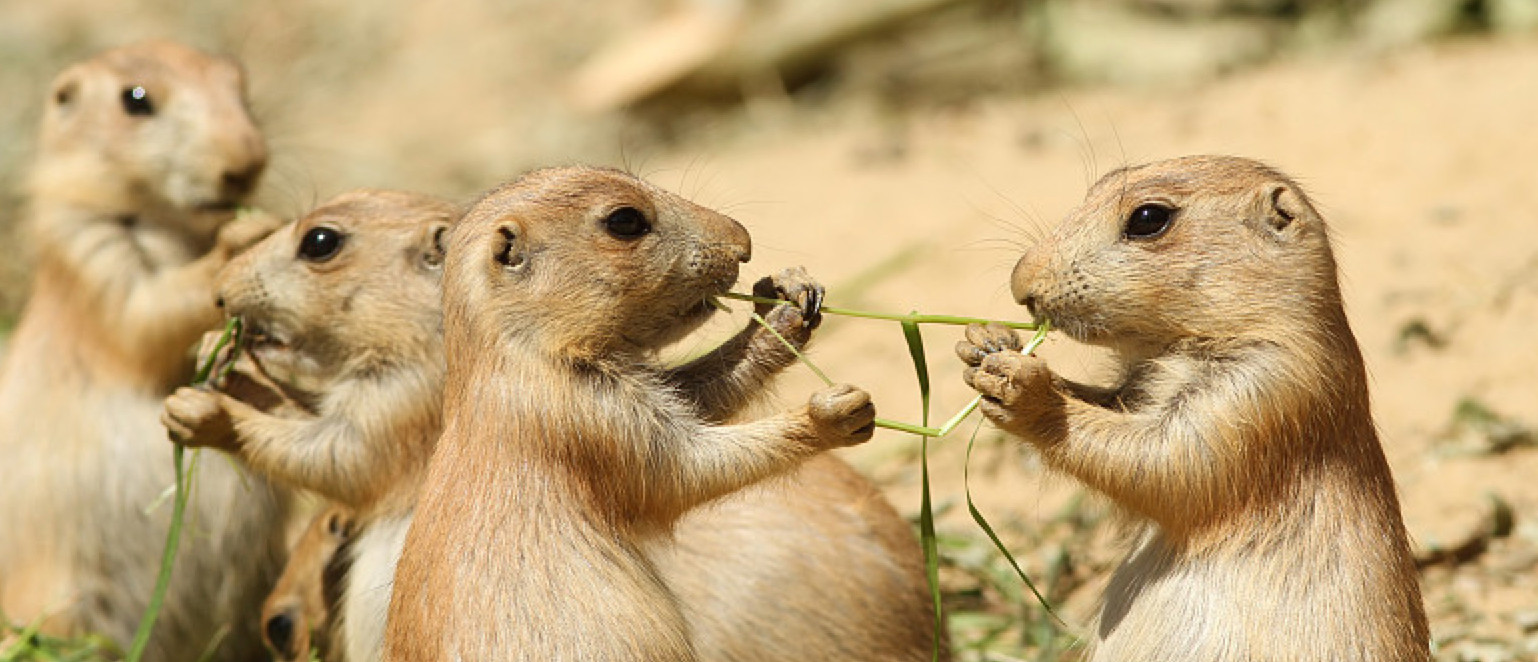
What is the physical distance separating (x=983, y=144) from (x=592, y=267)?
7338mm

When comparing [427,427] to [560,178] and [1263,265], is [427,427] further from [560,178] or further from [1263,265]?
[1263,265]

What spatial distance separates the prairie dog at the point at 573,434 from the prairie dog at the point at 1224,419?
2.10 ft

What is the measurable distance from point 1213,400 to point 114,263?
4.76 meters

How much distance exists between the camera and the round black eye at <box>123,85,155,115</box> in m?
7.50

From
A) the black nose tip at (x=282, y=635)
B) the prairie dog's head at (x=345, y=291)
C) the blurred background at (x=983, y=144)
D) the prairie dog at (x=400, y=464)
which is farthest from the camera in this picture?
the blurred background at (x=983, y=144)

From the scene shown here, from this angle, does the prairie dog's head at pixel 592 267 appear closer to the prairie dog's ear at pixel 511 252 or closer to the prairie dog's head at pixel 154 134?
the prairie dog's ear at pixel 511 252

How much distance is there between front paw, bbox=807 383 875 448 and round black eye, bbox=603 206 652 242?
0.70 m

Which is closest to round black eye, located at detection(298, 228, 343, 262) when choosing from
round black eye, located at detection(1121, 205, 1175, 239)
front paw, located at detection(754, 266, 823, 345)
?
front paw, located at detection(754, 266, 823, 345)

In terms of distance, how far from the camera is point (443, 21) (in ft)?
57.5

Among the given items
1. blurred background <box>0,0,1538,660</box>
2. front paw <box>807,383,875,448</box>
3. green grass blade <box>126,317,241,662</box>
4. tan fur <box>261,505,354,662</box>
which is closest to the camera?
front paw <box>807,383,875,448</box>

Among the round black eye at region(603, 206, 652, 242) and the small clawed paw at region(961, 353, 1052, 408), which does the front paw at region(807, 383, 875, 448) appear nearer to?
the small clawed paw at region(961, 353, 1052, 408)

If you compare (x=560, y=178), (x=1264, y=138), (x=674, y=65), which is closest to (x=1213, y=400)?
(x=560, y=178)

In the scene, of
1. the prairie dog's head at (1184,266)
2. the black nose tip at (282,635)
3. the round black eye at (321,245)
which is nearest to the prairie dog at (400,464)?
the round black eye at (321,245)

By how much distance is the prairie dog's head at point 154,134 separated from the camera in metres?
7.32
